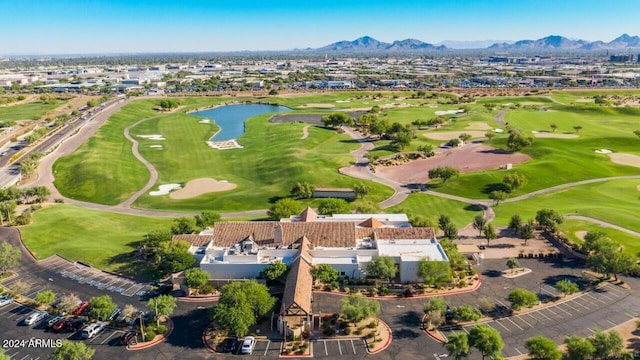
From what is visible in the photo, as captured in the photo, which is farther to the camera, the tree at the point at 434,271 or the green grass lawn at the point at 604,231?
the green grass lawn at the point at 604,231

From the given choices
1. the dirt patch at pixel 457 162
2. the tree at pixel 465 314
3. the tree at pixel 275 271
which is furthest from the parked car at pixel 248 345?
the dirt patch at pixel 457 162

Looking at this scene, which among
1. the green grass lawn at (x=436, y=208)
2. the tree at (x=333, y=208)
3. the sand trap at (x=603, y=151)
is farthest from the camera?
the sand trap at (x=603, y=151)

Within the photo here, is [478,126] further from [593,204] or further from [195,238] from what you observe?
[195,238]

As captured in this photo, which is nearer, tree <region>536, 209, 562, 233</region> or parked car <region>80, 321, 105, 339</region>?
parked car <region>80, 321, 105, 339</region>

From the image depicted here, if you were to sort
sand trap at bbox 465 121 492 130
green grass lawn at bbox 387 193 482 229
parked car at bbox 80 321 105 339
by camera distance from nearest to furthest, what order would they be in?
parked car at bbox 80 321 105 339
green grass lawn at bbox 387 193 482 229
sand trap at bbox 465 121 492 130

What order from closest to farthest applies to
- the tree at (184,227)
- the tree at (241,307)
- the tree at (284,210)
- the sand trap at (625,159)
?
the tree at (241,307)
the tree at (184,227)
the tree at (284,210)
the sand trap at (625,159)

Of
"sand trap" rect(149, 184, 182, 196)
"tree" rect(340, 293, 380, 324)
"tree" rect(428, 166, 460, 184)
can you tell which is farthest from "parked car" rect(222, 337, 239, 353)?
"tree" rect(428, 166, 460, 184)

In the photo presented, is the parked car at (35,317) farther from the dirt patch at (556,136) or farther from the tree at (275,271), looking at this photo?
the dirt patch at (556,136)

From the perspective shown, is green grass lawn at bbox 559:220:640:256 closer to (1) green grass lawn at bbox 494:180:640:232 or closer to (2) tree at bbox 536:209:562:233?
(2) tree at bbox 536:209:562:233
